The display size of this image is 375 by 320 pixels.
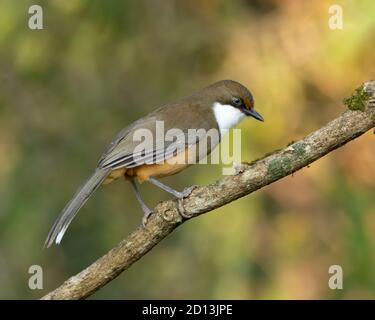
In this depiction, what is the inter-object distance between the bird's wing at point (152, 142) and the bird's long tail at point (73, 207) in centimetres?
9

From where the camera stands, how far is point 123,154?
235 inches

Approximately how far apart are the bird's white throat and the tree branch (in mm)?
1358

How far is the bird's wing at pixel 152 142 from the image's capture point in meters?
5.96

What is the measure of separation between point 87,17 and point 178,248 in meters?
2.66

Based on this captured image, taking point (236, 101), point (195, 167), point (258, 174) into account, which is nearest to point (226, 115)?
point (236, 101)

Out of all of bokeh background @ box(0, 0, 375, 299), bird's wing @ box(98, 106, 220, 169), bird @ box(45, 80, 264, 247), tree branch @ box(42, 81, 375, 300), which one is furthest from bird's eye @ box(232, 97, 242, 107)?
tree branch @ box(42, 81, 375, 300)

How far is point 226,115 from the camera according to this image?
6.68 metres

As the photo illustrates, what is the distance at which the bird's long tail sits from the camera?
5.85 meters

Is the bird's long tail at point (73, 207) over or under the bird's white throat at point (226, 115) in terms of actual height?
under

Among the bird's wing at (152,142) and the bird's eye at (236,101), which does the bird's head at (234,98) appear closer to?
the bird's eye at (236,101)

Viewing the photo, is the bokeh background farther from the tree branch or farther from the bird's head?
the tree branch

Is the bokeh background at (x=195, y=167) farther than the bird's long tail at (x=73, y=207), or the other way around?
the bokeh background at (x=195, y=167)

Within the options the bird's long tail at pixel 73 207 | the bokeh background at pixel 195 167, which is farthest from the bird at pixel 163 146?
the bokeh background at pixel 195 167
